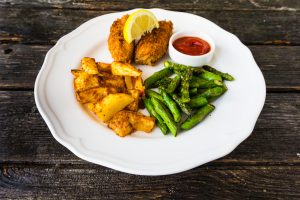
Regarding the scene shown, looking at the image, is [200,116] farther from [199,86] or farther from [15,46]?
[15,46]

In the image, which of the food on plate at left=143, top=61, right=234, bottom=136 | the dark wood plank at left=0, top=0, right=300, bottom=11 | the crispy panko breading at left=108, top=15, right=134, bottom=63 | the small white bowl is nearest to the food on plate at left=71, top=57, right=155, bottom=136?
the food on plate at left=143, top=61, right=234, bottom=136

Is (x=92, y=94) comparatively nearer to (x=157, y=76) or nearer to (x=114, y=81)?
(x=114, y=81)

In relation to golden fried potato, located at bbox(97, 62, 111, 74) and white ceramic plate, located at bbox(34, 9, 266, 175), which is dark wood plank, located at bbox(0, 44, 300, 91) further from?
golden fried potato, located at bbox(97, 62, 111, 74)

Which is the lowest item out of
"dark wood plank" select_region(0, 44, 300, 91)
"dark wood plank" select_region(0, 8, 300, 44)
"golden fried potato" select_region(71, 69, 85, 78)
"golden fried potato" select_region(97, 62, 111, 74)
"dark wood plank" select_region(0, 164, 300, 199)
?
"dark wood plank" select_region(0, 164, 300, 199)

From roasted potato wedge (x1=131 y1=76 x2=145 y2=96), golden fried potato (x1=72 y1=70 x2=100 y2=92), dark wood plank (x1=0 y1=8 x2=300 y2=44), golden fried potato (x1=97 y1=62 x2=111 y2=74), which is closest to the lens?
golden fried potato (x1=72 y1=70 x2=100 y2=92)

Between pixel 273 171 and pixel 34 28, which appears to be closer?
pixel 273 171

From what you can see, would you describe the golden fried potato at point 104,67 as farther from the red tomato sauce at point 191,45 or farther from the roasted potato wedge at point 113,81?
the red tomato sauce at point 191,45

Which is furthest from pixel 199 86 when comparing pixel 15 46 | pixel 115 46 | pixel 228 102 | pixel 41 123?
pixel 15 46

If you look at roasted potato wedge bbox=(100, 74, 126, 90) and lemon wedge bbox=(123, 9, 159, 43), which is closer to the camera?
roasted potato wedge bbox=(100, 74, 126, 90)
